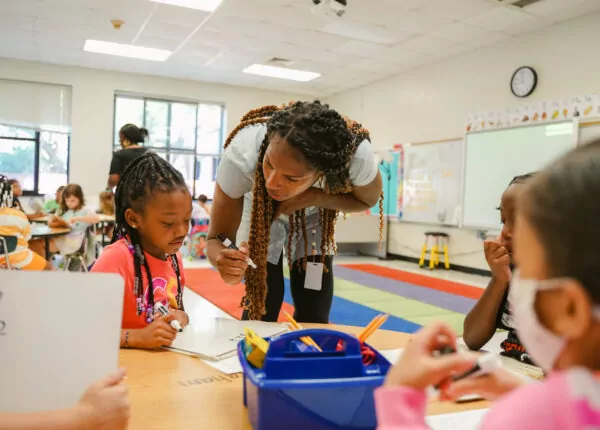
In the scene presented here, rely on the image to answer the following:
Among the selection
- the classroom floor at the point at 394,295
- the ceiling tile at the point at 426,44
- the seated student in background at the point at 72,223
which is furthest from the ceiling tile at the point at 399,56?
the seated student in background at the point at 72,223

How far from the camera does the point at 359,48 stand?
6039mm

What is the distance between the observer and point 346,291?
471 cm

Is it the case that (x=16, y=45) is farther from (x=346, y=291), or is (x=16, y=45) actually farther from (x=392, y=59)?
(x=346, y=291)

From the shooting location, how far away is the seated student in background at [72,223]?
4057mm

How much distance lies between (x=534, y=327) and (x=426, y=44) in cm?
584

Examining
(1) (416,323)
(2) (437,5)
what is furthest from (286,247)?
(2) (437,5)

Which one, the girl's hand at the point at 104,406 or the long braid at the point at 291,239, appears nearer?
the girl's hand at the point at 104,406

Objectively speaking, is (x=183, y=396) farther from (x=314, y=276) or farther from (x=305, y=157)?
(x=314, y=276)

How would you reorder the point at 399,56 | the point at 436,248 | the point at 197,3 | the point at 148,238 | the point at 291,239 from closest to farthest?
the point at 148,238
the point at 291,239
the point at 197,3
the point at 399,56
the point at 436,248

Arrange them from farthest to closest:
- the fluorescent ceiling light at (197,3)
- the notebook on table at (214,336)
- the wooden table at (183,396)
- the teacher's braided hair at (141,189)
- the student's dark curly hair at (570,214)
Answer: the fluorescent ceiling light at (197,3) → the teacher's braided hair at (141,189) → the notebook on table at (214,336) → the wooden table at (183,396) → the student's dark curly hair at (570,214)

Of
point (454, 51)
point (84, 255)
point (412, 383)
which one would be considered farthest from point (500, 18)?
point (412, 383)

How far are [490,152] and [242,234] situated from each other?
4.74 meters

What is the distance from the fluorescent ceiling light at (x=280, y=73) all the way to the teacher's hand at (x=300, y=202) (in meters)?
5.79

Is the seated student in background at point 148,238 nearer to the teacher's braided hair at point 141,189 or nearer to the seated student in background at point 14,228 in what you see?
the teacher's braided hair at point 141,189
